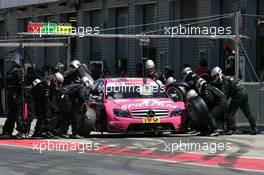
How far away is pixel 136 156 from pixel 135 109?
3.90 meters

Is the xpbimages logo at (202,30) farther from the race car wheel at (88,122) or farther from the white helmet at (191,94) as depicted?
the race car wheel at (88,122)

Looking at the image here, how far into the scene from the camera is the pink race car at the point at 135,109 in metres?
17.3

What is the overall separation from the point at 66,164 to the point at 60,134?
573 centimetres

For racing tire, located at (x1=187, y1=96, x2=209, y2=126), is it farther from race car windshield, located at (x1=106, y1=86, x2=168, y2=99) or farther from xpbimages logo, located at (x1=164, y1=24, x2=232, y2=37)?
xpbimages logo, located at (x1=164, y1=24, x2=232, y2=37)

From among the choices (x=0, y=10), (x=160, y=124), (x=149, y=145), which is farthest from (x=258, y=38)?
(x=0, y=10)

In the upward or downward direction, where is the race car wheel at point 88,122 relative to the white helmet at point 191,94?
downward

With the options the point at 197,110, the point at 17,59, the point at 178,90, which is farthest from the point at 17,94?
the point at 197,110

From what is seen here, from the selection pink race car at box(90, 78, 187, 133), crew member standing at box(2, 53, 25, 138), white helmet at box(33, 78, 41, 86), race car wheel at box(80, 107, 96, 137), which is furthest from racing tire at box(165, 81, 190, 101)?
crew member standing at box(2, 53, 25, 138)

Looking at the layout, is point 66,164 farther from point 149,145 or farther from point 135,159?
point 149,145

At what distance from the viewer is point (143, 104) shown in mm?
17578

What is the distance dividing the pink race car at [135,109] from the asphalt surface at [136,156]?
1.02 ft

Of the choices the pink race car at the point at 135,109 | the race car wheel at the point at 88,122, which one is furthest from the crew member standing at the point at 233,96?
the race car wheel at the point at 88,122

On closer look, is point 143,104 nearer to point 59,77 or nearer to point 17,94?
point 59,77

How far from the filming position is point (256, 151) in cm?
1477
